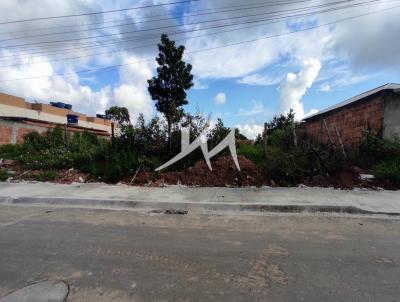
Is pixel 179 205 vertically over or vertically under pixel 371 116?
under

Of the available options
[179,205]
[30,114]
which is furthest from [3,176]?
[30,114]

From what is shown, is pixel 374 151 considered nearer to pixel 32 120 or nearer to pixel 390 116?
pixel 390 116

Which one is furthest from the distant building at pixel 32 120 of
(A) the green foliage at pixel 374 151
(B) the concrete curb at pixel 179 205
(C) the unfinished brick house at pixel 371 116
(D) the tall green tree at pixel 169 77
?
(A) the green foliage at pixel 374 151

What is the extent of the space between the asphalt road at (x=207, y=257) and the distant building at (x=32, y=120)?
11.4 m

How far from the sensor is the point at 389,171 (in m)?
8.52

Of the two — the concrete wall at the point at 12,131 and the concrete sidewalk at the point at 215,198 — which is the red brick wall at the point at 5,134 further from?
the concrete sidewalk at the point at 215,198

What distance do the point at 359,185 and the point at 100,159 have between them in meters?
8.58

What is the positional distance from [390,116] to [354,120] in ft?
5.47

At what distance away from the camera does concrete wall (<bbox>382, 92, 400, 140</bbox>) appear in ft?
33.0

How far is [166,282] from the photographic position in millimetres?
3227

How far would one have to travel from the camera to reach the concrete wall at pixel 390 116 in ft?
33.0

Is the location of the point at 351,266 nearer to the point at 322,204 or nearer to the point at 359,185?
the point at 322,204

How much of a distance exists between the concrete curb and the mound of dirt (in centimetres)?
211

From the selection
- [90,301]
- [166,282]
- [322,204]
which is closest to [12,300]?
[90,301]
